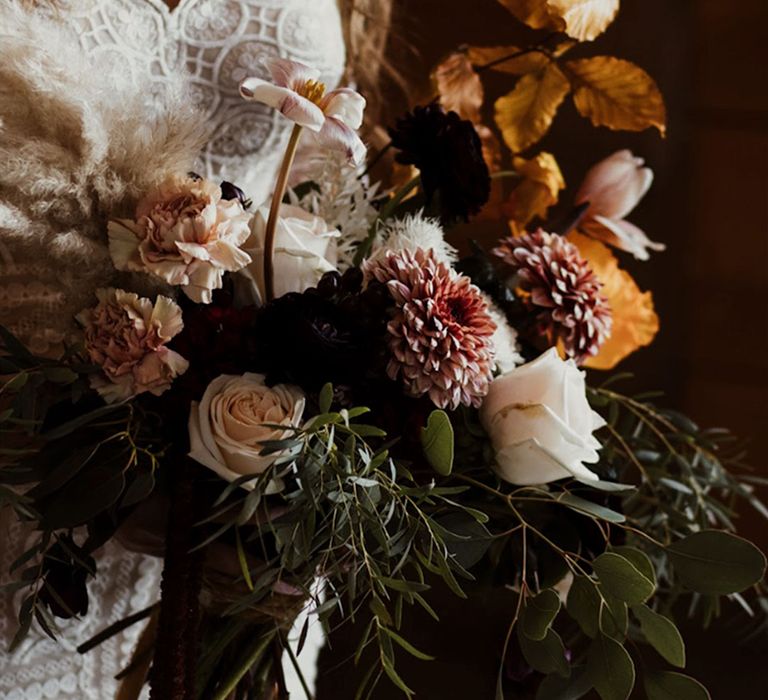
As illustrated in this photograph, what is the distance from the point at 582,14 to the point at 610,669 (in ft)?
1.51

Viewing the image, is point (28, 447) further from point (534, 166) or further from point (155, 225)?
point (534, 166)

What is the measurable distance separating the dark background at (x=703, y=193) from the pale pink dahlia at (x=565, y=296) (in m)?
0.91

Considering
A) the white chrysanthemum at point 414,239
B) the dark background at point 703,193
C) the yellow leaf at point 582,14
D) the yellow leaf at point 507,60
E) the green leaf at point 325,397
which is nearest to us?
the green leaf at point 325,397

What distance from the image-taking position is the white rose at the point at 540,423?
0.54 meters

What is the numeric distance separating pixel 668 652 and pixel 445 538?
0.43 feet

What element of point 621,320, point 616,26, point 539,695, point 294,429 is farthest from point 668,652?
point 616,26

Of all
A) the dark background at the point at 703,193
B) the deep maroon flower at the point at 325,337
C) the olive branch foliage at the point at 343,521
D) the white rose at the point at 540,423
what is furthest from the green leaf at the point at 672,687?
the dark background at the point at 703,193

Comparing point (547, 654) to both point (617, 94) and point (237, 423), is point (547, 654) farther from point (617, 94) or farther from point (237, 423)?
point (617, 94)

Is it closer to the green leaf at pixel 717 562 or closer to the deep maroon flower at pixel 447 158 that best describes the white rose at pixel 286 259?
the deep maroon flower at pixel 447 158

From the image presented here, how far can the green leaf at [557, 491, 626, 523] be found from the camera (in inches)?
21.6

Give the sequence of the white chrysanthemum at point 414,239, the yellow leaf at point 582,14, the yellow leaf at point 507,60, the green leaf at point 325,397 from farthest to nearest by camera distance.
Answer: the yellow leaf at point 507,60
the yellow leaf at point 582,14
the white chrysanthemum at point 414,239
the green leaf at point 325,397

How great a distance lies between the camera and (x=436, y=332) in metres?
0.51

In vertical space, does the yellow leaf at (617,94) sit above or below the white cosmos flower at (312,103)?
below

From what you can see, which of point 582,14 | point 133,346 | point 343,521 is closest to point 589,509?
point 343,521
